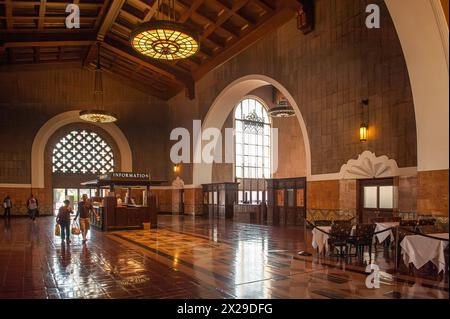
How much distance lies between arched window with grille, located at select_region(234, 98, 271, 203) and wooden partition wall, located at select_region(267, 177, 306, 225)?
7.27m

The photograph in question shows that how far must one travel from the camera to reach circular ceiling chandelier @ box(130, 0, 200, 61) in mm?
8462

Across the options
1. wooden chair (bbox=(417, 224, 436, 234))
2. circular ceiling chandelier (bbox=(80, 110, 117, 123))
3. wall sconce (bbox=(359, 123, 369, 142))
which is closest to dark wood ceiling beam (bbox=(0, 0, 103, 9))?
circular ceiling chandelier (bbox=(80, 110, 117, 123))

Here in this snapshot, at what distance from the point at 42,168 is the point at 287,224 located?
1331 cm

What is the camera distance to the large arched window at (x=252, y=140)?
22719mm

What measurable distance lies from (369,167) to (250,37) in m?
7.17

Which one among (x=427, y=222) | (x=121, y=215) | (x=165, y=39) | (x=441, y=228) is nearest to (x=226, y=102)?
(x=121, y=215)

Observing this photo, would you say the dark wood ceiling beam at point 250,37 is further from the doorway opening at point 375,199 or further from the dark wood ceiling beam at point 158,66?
the doorway opening at point 375,199

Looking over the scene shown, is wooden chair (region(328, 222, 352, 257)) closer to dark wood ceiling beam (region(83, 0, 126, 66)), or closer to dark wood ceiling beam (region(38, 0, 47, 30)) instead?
dark wood ceiling beam (region(83, 0, 126, 66))

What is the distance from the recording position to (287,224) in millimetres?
13773

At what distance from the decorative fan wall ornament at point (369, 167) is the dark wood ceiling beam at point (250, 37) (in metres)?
5.24

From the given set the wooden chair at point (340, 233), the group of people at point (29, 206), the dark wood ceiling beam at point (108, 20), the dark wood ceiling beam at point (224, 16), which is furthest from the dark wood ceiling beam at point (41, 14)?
the wooden chair at point (340, 233)

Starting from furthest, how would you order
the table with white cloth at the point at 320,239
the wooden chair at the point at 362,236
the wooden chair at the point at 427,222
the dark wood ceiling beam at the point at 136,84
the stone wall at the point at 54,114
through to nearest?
the dark wood ceiling beam at the point at 136,84
the stone wall at the point at 54,114
the table with white cloth at the point at 320,239
the wooden chair at the point at 362,236
the wooden chair at the point at 427,222

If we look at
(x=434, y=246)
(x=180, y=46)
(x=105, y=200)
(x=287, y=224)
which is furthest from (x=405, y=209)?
(x=105, y=200)

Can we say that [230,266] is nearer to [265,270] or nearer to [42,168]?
[265,270]
